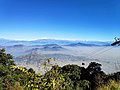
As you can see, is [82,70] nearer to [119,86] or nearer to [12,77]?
[12,77]

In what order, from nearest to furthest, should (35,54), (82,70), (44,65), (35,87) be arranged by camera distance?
(35,87)
(44,65)
(35,54)
(82,70)

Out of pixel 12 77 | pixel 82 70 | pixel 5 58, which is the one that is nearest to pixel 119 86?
pixel 12 77

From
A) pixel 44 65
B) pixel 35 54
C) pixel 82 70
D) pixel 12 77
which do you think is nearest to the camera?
pixel 44 65

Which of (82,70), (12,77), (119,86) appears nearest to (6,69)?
(12,77)

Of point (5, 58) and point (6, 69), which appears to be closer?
point (6, 69)

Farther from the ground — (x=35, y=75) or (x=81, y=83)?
(x=35, y=75)

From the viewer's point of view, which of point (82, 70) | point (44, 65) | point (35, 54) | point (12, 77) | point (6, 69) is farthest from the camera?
point (82, 70)

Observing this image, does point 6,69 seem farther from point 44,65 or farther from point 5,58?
point 44,65

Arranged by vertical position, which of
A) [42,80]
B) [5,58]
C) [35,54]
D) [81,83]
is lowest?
[81,83]

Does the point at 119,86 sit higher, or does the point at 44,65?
the point at 44,65

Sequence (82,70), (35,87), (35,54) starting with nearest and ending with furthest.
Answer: (35,87) → (35,54) → (82,70)
